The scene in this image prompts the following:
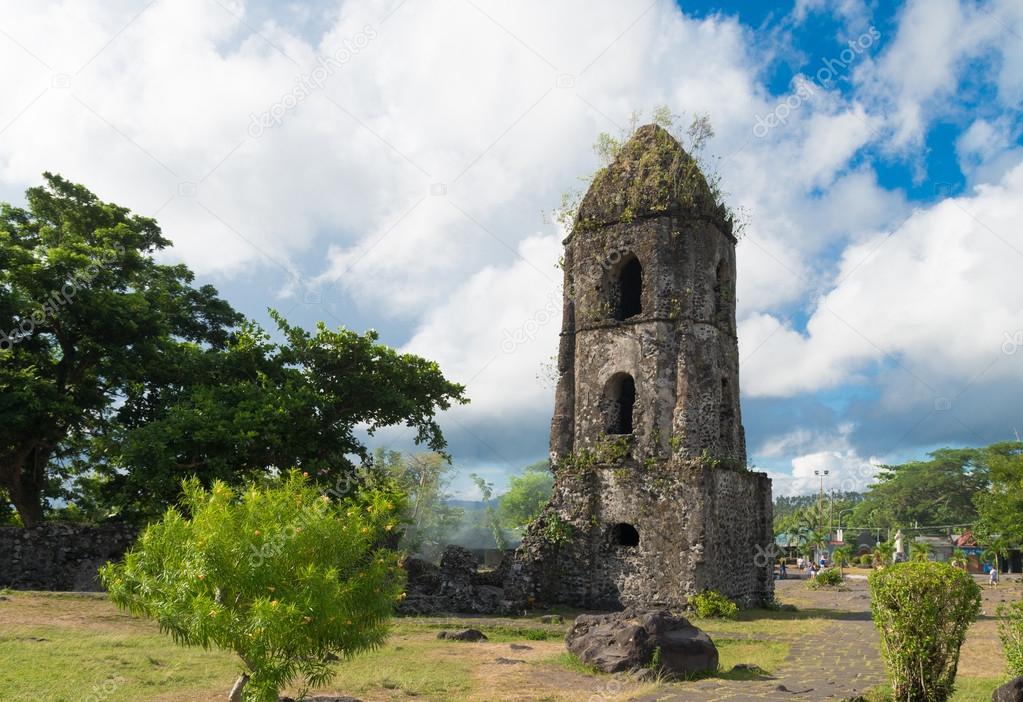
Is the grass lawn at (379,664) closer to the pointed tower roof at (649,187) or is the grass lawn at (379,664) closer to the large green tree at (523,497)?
the pointed tower roof at (649,187)

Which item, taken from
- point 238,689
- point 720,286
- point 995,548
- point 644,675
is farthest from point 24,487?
point 995,548

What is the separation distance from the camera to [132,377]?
57.6ft

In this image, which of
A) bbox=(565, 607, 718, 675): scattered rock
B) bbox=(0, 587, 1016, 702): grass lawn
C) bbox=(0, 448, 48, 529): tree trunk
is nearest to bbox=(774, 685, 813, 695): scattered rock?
bbox=(0, 587, 1016, 702): grass lawn

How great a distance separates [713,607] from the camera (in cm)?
1698

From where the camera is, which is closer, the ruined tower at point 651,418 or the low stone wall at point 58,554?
the low stone wall at point 58,554

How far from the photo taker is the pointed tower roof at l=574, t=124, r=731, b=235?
65.5 ft

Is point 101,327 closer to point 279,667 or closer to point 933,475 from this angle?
point 279,667

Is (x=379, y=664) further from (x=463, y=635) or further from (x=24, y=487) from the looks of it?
(x=24, y=487)

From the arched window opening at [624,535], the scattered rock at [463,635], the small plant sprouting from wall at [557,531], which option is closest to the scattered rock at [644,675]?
the scattered rock at [463,635]

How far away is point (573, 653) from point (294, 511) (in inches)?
225

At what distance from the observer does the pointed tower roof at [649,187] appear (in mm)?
19969

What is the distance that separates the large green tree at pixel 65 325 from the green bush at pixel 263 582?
36.6 feet

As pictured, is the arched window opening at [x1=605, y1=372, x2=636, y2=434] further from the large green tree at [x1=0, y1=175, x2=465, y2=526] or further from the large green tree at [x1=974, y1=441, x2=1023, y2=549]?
the large green tree at [x1=974, y1=441, x2=1023, y2=549]

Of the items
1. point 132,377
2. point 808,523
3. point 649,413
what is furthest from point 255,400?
point 808,523
